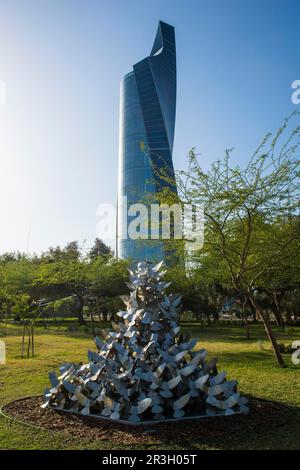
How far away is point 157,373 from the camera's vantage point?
708 cm

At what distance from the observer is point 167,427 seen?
647cm

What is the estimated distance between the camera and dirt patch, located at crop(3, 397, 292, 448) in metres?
5.95

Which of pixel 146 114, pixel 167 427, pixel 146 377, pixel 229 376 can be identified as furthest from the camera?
pixel 146 114

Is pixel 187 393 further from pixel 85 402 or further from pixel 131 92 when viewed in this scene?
pixel 131 92

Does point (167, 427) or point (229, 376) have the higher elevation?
point (167, 427)

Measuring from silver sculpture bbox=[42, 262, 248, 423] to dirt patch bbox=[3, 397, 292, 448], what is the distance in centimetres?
21

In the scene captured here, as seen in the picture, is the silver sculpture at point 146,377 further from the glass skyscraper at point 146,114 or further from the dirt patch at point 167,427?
the glass skyscraper at point 146,114

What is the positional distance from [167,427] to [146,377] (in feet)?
2.89

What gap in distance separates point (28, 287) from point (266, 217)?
90.4 ft

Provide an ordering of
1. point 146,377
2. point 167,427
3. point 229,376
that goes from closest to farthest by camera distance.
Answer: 1. point 167,427
2. point 146,377
3. point 229,376

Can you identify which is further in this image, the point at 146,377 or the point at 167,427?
the point at 146,377

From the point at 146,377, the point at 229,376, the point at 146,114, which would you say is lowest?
the point at 229,376

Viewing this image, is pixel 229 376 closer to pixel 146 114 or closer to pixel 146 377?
pixel 146 377

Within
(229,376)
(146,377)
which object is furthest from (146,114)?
(146,377)
